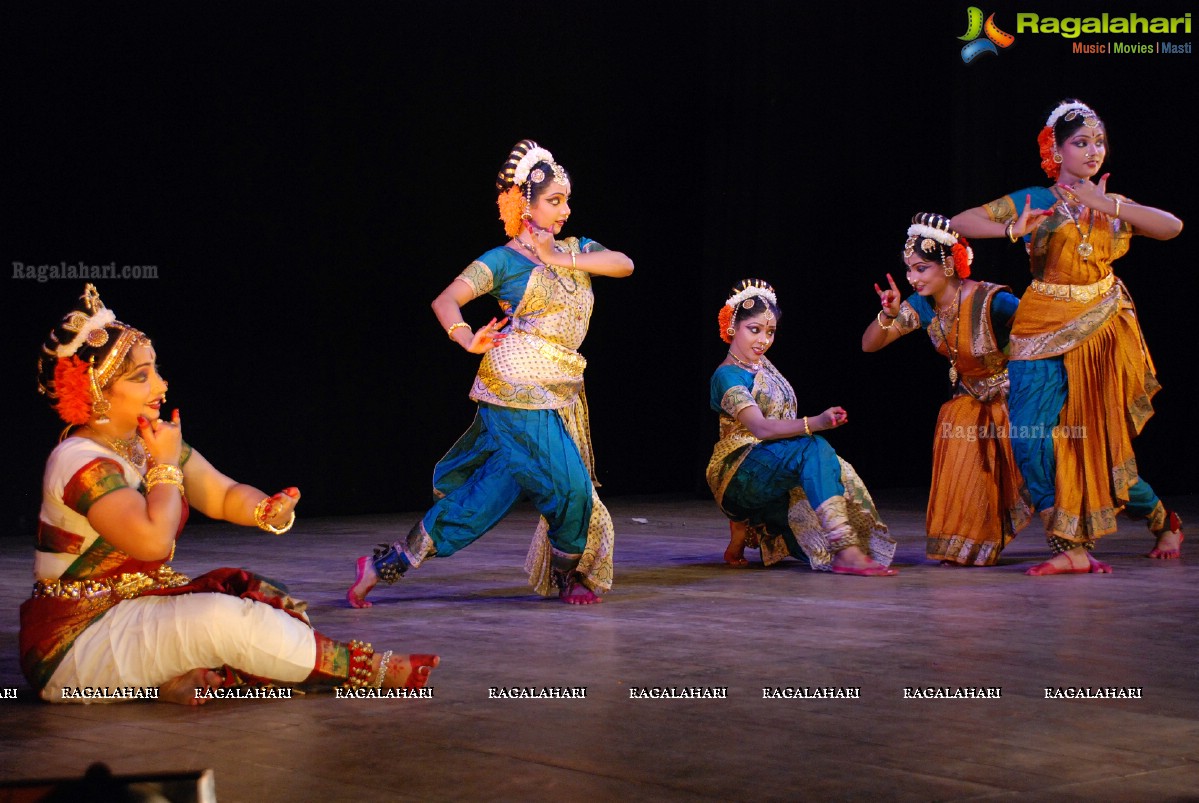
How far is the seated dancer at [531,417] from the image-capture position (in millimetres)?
4605

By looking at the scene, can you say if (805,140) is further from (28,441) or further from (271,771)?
(271,771)

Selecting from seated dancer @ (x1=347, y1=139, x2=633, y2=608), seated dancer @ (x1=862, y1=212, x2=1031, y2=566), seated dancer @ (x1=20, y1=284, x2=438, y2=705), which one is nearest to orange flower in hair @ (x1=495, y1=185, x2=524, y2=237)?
seated dancer @ (x1=347, y1=139, x2=633, y2=608)

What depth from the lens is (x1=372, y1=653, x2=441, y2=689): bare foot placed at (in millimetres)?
3145

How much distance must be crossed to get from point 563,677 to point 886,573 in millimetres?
2102

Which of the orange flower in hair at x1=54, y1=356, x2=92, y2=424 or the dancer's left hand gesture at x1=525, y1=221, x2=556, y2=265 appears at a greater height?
the dancer's left hand gesture at x1=525, y1=221, x2=556, y2=265

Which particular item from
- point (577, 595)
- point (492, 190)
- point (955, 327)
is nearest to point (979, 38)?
point (492, 190)

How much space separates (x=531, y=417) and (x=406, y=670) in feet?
5.14

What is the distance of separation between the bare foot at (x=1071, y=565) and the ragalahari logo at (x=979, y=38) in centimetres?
411

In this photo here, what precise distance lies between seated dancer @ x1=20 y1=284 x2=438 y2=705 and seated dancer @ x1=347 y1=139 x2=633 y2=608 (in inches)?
55.1

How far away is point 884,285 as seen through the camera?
9.04 metres

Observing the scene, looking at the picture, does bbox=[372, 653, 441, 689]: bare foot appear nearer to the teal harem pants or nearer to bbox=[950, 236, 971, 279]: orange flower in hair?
the teal harem pants

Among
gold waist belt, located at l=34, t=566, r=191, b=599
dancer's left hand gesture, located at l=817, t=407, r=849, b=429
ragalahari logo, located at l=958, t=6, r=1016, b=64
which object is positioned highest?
ragalahari logo, located at l=958, t=6, r=1016, b=64

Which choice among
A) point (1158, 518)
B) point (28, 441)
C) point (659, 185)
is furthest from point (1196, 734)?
point (659, 185)

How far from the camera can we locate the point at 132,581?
3152 mm
